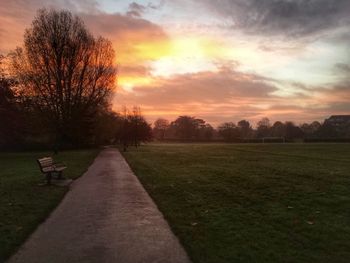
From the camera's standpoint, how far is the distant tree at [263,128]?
6284 inches

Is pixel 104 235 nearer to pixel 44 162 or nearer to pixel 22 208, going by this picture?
pixel 22 208

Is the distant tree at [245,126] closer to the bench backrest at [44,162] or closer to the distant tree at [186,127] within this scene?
the distant tree at [186,127]

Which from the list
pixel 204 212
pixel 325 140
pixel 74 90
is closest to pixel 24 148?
pixel 74 90

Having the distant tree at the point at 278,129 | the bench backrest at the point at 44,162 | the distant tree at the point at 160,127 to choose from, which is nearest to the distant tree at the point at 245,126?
the distant tree at the point at 278,129

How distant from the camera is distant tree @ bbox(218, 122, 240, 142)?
12952cm

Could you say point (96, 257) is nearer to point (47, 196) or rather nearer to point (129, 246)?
point (129, 246)

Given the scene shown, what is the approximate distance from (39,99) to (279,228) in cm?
3870

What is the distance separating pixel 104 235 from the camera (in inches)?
279

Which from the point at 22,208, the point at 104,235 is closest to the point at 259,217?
the point at 104,235

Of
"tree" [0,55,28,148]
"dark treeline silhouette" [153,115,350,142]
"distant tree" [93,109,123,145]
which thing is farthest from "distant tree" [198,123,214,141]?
"tree" [0,55,28,148]

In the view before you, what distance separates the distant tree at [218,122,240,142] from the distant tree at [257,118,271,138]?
21.5 meters

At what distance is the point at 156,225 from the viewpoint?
7.96 meters

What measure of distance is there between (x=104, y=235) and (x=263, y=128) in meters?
164

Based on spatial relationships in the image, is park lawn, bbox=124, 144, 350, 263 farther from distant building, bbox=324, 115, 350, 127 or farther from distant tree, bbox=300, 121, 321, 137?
distant building, bbox=324, 115, 350, 127
